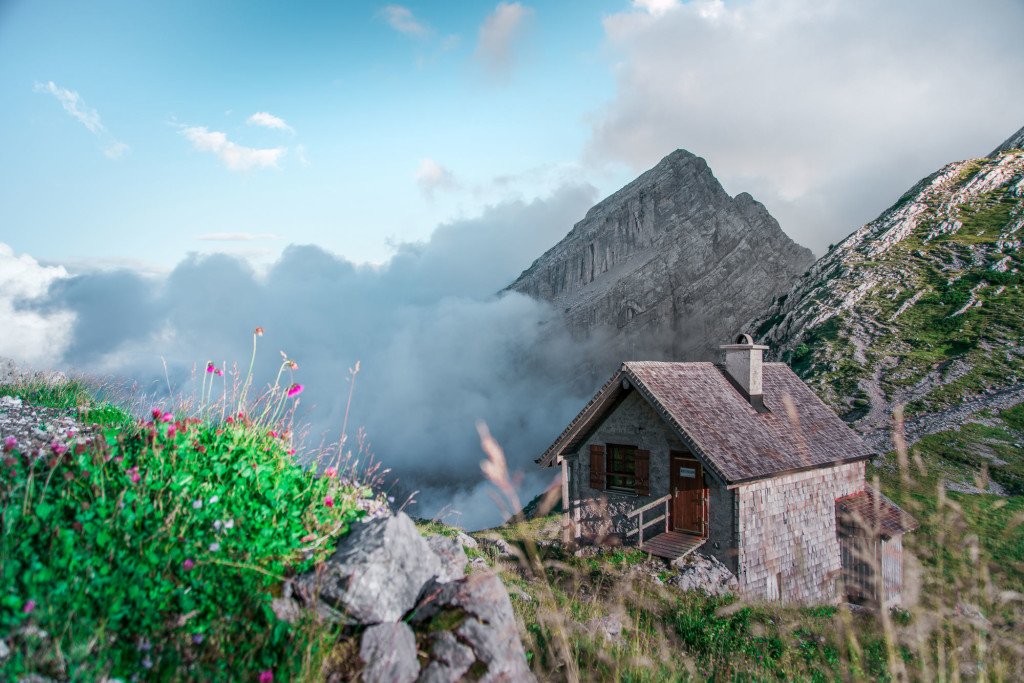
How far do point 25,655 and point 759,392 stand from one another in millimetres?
19616

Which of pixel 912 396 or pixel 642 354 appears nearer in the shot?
pixel 912 396

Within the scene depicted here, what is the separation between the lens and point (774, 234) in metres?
92.9

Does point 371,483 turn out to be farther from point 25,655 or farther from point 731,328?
point 731,328

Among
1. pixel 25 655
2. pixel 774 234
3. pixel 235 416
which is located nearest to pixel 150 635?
pixel 25 655

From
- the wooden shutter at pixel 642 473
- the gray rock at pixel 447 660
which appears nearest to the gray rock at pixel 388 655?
the gray rock at pixel 447 660

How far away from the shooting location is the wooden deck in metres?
15.1

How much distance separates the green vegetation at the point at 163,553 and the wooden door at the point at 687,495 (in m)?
12.5

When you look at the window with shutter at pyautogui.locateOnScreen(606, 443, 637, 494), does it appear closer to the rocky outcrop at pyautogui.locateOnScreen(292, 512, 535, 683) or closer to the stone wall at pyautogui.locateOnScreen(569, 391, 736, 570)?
the stone wall at pyautogui.locateOnScreen(569, 391, 736, 570)

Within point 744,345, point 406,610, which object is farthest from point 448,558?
point 744,345

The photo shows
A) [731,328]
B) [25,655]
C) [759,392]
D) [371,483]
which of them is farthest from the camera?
[731,328]

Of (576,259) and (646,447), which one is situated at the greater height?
(576,259)

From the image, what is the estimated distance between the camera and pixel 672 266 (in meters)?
93.9

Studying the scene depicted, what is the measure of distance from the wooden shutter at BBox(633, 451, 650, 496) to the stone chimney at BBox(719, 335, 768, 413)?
4.74 m

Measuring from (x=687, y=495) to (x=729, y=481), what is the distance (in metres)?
2.09
